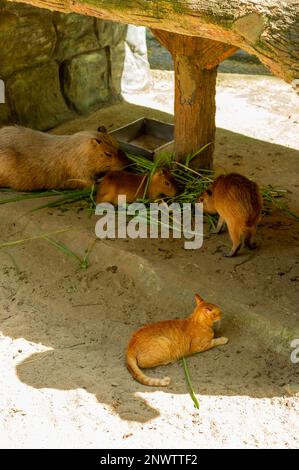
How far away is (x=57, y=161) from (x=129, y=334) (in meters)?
1.94

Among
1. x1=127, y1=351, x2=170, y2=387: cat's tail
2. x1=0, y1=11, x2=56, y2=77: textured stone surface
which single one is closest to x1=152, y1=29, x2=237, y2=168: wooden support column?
x1=0, y1=11, x2=56, y2=77: textured stone surface

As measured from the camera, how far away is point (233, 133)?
268 inches

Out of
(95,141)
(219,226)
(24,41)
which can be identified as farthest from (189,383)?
(24,41)

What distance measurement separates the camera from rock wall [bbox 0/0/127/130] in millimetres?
6168

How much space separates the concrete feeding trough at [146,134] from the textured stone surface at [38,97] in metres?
0.95

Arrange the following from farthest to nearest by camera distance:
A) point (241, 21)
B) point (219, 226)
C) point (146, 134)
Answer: point (146, 134)
point (219, 226)
point (241, 21)

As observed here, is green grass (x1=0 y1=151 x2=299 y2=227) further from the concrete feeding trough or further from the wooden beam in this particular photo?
the wooden beam

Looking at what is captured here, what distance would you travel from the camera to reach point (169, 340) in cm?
368

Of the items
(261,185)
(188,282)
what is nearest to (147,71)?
(261,185)

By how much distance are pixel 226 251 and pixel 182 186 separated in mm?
925

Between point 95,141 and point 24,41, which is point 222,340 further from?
point 24,41

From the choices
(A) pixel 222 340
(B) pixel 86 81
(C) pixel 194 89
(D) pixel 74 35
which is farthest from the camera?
(B) pixel 86 81

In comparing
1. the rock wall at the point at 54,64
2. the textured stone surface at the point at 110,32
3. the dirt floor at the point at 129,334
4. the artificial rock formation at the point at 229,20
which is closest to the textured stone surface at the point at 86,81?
the rock wall at the point at 54,64

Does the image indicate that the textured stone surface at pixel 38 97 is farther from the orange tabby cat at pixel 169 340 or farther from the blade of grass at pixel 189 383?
the blade of grass at pixel 189 383
